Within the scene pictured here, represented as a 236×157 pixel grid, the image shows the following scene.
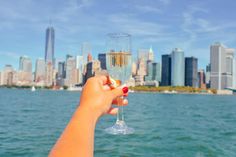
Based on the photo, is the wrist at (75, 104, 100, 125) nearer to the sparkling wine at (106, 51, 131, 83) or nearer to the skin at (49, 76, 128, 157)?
the skin at (49, 76, 128, 157)

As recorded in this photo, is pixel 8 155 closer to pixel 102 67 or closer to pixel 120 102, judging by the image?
pixel 102 67

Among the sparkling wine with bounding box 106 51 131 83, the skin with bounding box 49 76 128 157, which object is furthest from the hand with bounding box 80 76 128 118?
the sparkling wine with bounding box 106 51 131 83

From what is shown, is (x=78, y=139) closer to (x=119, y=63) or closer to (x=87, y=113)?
(x=87, y=113)

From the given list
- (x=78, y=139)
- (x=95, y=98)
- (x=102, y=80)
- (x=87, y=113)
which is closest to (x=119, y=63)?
(x=102, y=80)

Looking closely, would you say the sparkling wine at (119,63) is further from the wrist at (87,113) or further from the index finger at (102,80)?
the wrist at (87,113)

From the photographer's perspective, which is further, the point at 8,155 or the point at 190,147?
the point at 190,147

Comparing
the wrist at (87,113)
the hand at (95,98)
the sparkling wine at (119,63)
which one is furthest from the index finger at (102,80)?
the sparkling wine at (119,63)

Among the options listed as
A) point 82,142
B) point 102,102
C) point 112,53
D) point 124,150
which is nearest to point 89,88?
point 102,102
